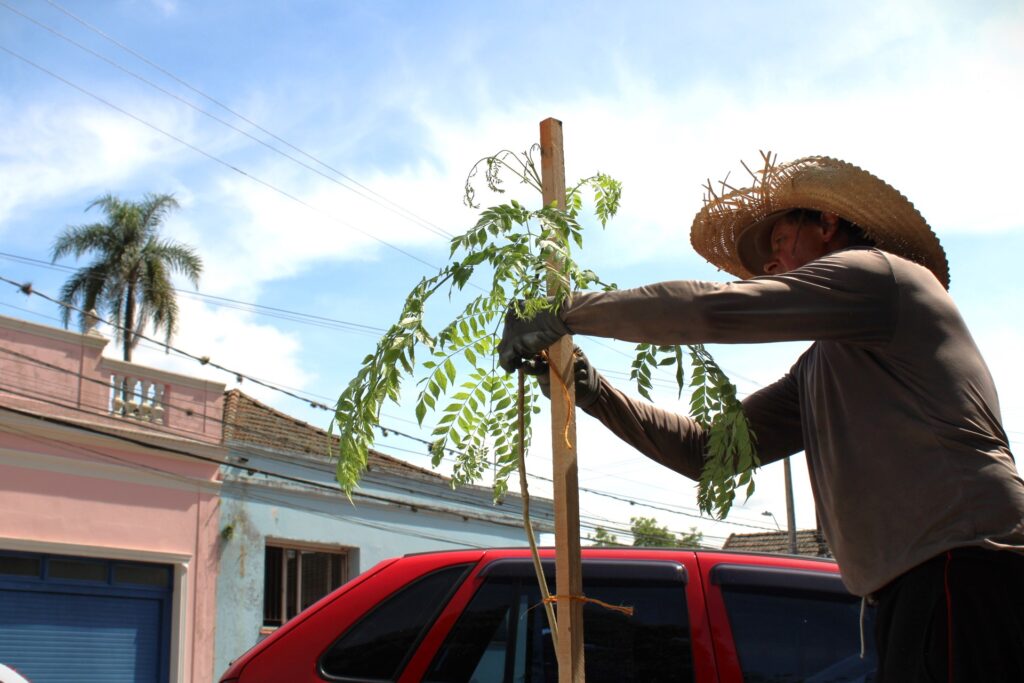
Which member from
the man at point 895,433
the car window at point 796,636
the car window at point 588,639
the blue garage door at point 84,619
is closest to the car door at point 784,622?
the car window at point 796,636

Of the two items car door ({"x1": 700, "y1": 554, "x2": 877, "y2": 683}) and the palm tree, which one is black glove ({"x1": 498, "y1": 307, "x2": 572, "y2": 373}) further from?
the palm tree

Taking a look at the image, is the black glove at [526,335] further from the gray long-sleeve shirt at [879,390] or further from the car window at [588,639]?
the car window at [588,639]

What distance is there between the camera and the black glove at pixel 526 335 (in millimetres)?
2166

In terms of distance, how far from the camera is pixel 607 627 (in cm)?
335

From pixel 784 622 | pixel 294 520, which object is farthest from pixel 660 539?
pixel 784 622

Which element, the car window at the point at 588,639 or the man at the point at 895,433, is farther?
the car window at the point at 588,639

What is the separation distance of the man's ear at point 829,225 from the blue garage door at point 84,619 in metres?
14.0

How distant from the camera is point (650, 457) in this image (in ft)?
8.86

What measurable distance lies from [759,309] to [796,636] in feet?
5.54

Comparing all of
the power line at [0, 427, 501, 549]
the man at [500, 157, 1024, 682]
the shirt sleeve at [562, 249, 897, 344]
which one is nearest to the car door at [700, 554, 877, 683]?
the man at [500, 157, 1024, 682]

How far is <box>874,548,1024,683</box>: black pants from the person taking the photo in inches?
75.0

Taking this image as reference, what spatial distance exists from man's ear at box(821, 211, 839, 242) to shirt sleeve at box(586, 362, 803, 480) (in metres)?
0.39

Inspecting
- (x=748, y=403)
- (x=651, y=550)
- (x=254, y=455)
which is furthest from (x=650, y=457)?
(x=254, y=455)

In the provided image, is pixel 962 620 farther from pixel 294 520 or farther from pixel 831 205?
pixel 294 520
